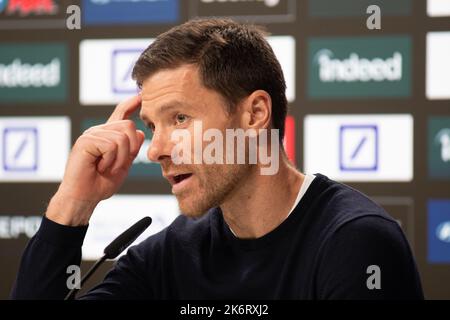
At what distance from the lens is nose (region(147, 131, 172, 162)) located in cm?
129

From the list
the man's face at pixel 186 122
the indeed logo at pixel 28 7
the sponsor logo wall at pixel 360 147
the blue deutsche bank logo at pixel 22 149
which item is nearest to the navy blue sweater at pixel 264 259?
the man's face at pixel 186 122

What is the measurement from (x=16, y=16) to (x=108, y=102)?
18.2 inches

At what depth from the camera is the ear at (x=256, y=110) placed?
137cm

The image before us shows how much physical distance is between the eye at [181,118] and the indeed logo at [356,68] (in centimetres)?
119

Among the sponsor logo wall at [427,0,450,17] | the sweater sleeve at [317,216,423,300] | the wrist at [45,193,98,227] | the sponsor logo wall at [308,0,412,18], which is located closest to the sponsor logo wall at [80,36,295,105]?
the sponsor logo wall at [308,0,412,18]

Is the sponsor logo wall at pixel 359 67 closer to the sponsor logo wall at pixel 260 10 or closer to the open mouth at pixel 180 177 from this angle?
the sponsor logo wall at pixel 260 10

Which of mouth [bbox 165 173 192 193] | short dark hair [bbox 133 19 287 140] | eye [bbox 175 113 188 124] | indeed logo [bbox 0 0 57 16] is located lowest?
mouth [bbox 165 173 192 193]

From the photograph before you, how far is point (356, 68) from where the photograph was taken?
2396 millimetres

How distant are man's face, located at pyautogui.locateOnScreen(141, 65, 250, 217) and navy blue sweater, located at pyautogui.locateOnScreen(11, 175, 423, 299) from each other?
0.11m

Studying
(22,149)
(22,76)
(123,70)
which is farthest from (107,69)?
(22,149)

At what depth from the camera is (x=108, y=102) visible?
2537 mm

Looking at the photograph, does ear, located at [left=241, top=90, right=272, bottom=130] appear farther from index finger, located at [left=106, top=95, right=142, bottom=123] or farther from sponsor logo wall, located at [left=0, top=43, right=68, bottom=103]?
sponsor logo wall, located at [left=0, top=43, right=68, bottom=103]
